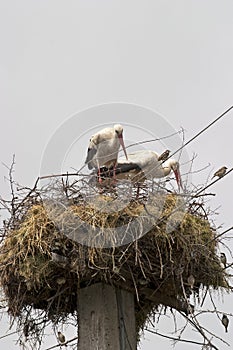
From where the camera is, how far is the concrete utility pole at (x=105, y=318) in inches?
124

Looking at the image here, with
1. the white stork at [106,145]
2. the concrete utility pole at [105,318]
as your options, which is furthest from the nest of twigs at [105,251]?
the white stork at [106,145]

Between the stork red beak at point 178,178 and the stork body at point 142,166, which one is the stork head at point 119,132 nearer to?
the stork body at point 142,166

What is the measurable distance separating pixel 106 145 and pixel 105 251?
189 centimetres

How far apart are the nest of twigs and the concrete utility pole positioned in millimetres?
50

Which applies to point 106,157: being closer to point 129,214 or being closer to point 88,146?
point 88,146

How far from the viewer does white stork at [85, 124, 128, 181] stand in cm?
489

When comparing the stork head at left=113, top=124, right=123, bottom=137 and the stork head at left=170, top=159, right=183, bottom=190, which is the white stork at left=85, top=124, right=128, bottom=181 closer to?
the stork head at left=113, top=124, right=123, bottom=137

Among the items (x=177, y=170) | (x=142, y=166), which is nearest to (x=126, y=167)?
(x=142, y=166)

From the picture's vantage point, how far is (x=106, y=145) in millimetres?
4980

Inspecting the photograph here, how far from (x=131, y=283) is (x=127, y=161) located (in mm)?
1496

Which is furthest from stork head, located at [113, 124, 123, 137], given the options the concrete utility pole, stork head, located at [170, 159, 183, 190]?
the concrete utility pole

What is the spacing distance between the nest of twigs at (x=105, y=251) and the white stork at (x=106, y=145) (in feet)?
4.35

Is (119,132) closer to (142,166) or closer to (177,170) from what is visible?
(142,166)

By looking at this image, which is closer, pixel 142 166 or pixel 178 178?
pixel 178 178
